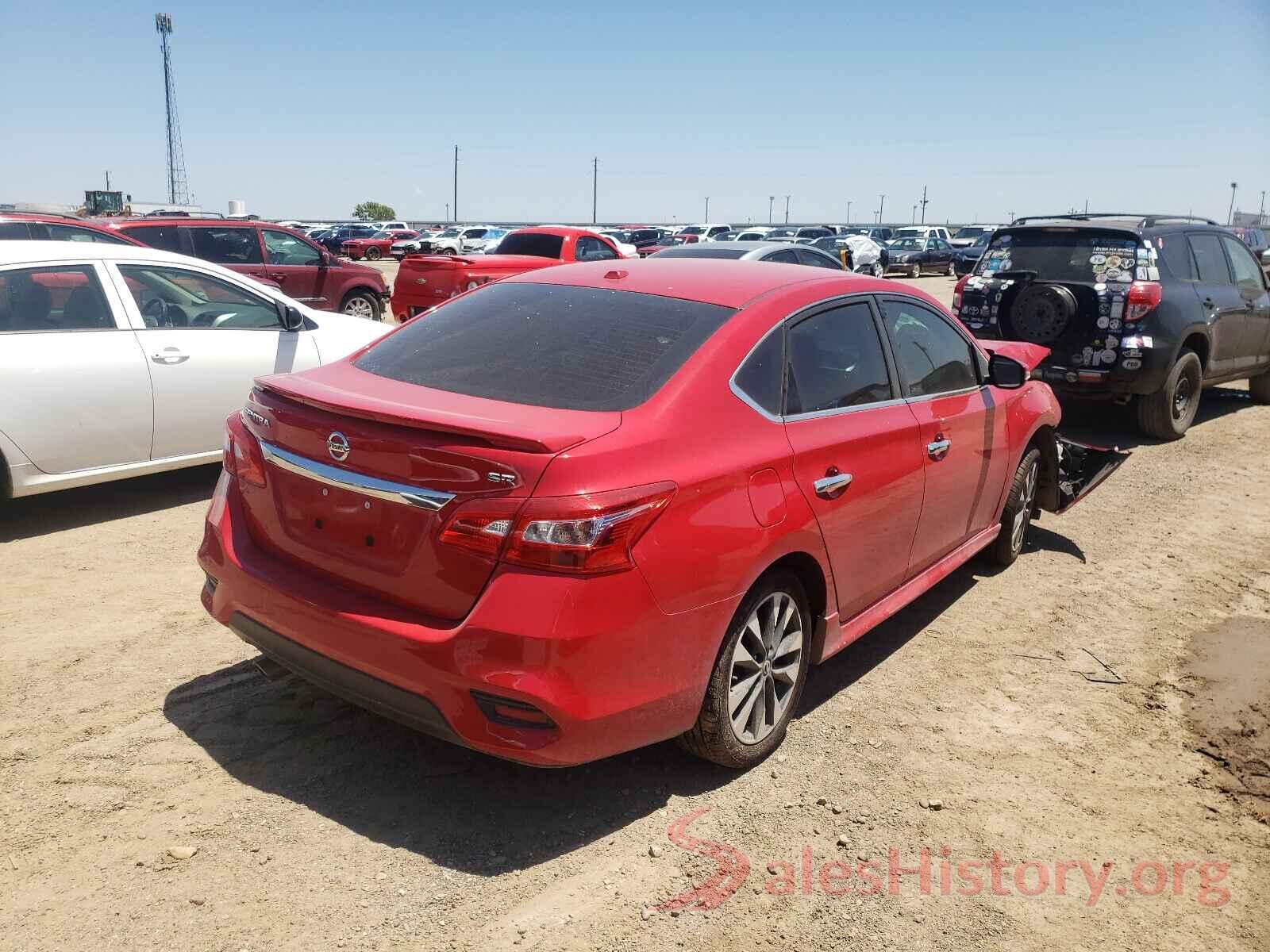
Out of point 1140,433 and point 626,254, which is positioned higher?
point 626,254

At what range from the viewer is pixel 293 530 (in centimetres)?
324

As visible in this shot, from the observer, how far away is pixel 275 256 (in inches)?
546

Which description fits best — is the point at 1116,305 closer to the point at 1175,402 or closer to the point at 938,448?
the point at 1175,402

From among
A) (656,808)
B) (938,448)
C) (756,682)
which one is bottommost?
(656,808)

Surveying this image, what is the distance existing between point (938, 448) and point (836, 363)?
0.76 m

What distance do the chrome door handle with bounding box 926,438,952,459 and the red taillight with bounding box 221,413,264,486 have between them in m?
2.61

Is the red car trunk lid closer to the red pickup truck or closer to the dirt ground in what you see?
the dirt ground

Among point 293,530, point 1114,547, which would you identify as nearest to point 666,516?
point 293,530

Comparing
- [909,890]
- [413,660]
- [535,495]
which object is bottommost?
[909,890]

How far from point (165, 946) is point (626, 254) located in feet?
48.3

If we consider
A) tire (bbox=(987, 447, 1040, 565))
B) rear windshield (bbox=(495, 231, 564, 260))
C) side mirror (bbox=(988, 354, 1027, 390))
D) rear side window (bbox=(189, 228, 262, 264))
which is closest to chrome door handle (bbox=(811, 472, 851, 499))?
side mirror (bbox=(988, 354, 1027, 390))

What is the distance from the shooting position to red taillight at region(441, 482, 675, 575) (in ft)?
8.96

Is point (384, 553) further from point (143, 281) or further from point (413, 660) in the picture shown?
point (143, 281)

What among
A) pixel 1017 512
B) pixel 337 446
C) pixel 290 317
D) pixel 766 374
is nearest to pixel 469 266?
pixel 290 317
